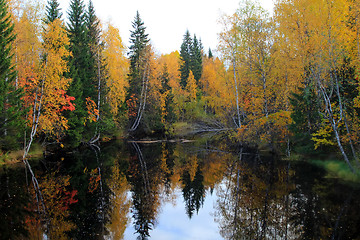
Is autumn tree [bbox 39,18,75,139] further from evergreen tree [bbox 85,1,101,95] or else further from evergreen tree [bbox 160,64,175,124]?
evergreen tree [bbox 160,64,175,124]

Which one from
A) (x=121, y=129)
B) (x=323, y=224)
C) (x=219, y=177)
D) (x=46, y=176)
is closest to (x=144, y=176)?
(x=219, y=177)

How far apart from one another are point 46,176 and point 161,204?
7.59 m

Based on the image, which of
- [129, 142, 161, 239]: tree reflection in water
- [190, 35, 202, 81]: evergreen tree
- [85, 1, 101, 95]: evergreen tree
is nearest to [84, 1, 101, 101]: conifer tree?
[85, 1, 101, 95]: evergreen tree

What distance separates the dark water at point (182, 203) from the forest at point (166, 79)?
10.1 feet

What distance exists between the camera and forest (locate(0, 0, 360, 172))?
41.3 ft

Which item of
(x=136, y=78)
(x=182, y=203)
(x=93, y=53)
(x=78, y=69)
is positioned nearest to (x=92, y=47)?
(x=93, y=53)

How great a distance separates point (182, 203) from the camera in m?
10.1

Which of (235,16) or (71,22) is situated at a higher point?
(71,22)

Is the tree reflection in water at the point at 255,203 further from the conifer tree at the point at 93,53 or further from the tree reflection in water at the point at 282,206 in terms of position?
the conifer tree at the point at 93,53

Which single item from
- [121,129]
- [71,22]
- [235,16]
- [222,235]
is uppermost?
[71,22]

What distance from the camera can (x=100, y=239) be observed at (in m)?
6.75

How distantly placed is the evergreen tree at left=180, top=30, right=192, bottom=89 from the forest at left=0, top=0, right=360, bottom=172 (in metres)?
17.8

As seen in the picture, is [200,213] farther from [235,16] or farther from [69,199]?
[235,16]

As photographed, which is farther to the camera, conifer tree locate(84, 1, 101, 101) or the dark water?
conifer tree locate(84, 1, 101, 101)
